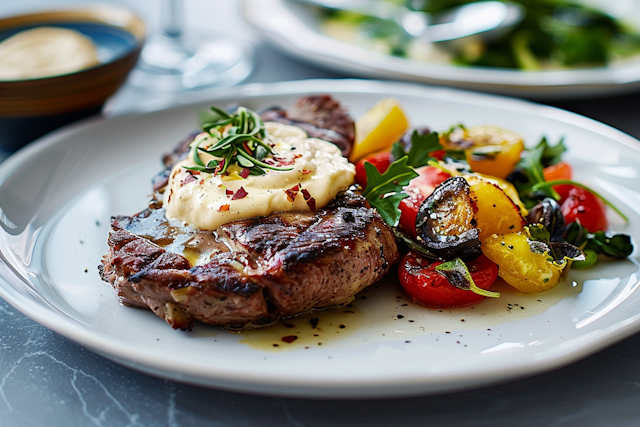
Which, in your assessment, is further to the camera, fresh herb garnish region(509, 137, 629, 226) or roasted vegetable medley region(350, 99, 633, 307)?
fresh herb garnish region(509, 137, 629, 226)

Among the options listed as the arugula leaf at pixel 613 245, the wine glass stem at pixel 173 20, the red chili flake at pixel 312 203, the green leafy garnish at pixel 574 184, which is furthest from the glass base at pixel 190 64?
the arugula leaf at pixel 613 245

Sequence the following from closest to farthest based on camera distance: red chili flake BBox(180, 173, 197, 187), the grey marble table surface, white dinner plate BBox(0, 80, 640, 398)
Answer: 1. white dinner plate BBox(0, 80, 640, 398)
2. the grey marble table surface
3. red chili flake BBox(180, 173, 197, 187)

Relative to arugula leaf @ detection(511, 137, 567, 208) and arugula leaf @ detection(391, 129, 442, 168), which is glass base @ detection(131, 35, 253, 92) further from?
arugula leaf @ detection(511, 137, 567, 208)

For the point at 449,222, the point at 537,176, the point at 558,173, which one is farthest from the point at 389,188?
the point at 558,173

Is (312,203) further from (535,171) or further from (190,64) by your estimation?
(190,64)

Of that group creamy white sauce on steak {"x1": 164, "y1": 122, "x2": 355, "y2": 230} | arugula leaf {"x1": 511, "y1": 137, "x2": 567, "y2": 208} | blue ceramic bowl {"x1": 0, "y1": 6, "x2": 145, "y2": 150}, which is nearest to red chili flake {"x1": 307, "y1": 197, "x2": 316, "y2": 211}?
creamy white sauce on steak {"x1": 164, "y1": 122, "x2": 355, "y2": 230}

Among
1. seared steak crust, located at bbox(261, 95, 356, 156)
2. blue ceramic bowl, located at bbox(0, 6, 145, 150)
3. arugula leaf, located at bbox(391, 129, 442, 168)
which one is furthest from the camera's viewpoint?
blue ceramic bowl, located at bbox(0, 6, 145, 150)
